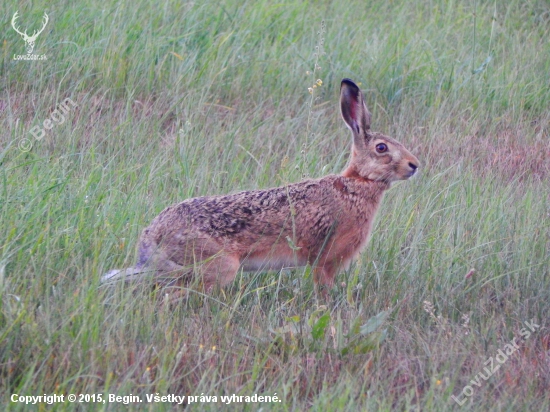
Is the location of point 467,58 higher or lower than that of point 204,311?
higher

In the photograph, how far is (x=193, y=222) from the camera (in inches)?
184

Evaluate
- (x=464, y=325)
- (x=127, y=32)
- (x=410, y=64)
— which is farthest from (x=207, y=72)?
(x=464, y=325)

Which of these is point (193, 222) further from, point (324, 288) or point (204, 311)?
point (324, 288)

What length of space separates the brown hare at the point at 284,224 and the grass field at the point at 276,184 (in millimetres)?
157

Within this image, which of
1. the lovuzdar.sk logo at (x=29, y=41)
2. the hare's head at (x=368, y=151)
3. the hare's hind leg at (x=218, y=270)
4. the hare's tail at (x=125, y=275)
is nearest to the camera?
the hare's tail at (x=125, y=275)

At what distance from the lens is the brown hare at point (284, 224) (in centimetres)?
462

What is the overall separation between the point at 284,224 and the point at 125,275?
104 centimetres

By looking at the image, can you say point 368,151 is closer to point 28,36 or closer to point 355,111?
point 355,111

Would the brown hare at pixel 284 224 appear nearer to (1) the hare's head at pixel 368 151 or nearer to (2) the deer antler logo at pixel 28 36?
(1) the hare's head at pixel 368 151

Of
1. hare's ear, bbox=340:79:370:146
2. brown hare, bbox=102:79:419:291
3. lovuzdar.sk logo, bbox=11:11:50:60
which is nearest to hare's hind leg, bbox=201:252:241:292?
brown hare, bbox=102:79:419:291

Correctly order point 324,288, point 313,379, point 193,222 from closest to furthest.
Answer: point 313,379
point 193,222
point 324,288

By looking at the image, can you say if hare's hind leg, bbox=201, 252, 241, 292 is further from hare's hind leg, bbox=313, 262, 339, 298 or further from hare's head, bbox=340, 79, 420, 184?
hare's head, bbox=340, 79, 420, 184

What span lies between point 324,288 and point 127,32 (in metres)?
3.86

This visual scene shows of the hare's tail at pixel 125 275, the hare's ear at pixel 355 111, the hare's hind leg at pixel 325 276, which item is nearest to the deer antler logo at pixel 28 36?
the hare's ear at pixel 355 111
